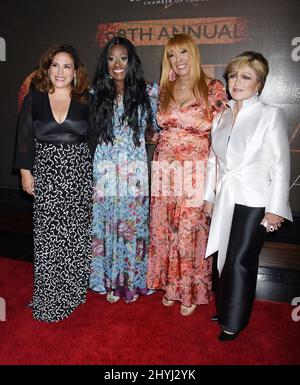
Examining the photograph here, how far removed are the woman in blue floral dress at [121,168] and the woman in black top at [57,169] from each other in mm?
110

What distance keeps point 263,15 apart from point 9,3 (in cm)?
259

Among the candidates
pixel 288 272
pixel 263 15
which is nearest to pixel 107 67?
pixel 263 15

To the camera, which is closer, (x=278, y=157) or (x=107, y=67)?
(x=278, y=157)

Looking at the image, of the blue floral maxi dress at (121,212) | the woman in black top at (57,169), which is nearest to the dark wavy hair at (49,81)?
the woman in black top at (57,169)

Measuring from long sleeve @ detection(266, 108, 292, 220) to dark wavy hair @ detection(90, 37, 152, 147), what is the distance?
88cm

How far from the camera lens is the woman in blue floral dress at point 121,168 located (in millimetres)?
2369

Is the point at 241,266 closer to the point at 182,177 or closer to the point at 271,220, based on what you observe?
the point at 271,220

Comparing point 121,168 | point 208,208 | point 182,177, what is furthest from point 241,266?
point 121,168

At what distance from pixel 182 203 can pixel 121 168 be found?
483mm

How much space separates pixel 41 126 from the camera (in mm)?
2244

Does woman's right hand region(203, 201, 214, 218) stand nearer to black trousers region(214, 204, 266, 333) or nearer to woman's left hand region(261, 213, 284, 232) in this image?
black trousers region(214, 204, 266, 333)

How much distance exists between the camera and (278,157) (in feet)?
6.57

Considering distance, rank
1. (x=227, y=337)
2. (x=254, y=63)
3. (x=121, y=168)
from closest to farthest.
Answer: (x=254, y=63) → (x=227, y=337) → (x=121, y=168)

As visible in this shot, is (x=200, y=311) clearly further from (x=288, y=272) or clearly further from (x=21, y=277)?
(x=21, y=277)
